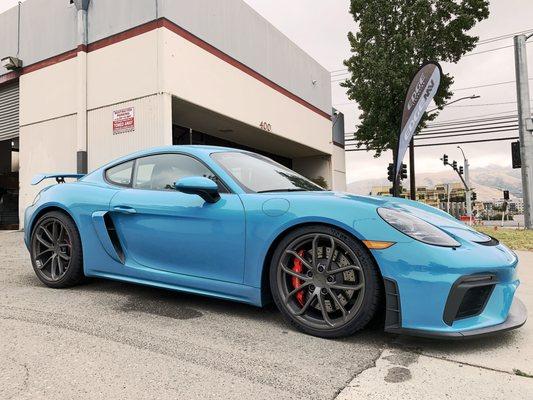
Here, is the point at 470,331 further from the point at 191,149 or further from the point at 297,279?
the point at 191,149

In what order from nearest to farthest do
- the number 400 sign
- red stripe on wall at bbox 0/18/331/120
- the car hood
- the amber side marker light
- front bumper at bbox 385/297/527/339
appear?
front bumper at bbox 385/297/527/339 < the amber side marker light < the car hood < red stripe on wall at bbox 0/18/331/120 < the number 400 sign

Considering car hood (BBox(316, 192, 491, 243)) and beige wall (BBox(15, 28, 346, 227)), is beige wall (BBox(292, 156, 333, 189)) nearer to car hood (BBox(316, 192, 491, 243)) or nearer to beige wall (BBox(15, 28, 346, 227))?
beige wall (BBox(15, 28, 346, 227))

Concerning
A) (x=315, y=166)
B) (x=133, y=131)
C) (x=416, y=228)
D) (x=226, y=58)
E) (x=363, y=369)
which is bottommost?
(x=363, y=369)

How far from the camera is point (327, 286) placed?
2.49m

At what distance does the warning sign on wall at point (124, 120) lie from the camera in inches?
452

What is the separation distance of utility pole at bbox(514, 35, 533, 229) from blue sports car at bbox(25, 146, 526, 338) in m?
13.2

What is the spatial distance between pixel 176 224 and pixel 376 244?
1424mm

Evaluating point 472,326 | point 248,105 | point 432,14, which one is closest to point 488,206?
point 432,14

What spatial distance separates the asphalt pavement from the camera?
73.2 inches

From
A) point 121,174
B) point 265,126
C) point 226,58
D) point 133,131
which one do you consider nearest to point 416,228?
point 121,174

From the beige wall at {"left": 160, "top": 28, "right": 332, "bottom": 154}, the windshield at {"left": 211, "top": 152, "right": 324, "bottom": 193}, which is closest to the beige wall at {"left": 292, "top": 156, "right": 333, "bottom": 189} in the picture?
the beige wall at {"left": 160, "top": 28, "right": 332, "bottom": 154}

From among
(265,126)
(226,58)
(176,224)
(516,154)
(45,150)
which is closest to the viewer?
(176,224)

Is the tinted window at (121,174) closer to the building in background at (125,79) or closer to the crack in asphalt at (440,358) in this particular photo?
the crack in asphalt at (440,358)

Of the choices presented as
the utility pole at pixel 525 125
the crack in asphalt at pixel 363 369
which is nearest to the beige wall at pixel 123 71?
the crack in asphalt at pixel 363 369
